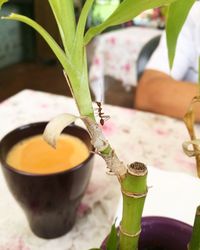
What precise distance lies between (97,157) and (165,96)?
0.33 metres

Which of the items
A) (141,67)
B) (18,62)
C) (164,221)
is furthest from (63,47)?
(18,62)

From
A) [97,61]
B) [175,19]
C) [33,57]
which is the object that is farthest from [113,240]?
[33,57]

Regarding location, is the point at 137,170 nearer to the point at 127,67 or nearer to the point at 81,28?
the point at 81,28

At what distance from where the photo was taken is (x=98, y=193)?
448 millimetres

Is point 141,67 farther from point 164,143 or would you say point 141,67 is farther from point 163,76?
point 164,143

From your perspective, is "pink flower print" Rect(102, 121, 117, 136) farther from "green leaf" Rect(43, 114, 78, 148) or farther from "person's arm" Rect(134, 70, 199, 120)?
"green leaf" Rect(43, 114, 78, 148)

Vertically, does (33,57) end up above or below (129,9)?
below

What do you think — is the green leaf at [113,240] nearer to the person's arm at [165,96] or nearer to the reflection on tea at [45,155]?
the reflection on tea at [45,155]

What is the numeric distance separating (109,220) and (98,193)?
2.1 inches

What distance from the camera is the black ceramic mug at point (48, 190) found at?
0.31m

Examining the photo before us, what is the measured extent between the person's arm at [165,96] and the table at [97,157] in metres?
0.12

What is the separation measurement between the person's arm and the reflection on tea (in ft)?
1.38

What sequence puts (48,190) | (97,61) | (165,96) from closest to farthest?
(48,190)
(165,96)
(97,61)

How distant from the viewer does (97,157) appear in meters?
0.52
